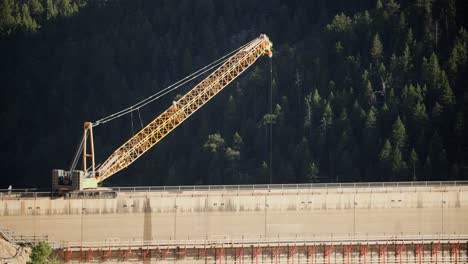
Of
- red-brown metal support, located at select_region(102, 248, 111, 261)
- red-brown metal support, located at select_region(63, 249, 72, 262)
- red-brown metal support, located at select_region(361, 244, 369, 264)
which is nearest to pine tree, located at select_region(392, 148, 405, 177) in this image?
red-brown metal support, located at select_region(361, 244, 369, 264)

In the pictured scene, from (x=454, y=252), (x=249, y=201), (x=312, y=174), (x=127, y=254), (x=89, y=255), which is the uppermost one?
(x=312, y=174)

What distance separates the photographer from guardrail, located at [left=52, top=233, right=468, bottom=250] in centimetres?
13975

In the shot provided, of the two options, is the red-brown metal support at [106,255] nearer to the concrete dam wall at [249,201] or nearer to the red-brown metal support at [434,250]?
the concrete dam wall at [249,201]

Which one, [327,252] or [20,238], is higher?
[20,238]

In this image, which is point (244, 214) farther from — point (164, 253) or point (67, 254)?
point (67, 254)

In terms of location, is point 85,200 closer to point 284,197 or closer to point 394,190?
point 284,197

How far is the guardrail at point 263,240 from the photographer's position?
5502 inches

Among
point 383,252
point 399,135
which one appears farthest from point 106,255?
point 399,135

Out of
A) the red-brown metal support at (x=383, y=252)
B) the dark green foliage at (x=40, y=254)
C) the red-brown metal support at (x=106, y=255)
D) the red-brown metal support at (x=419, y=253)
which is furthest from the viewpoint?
the red-brown metal support at (x=419, y=253)

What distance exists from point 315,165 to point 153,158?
23.9 meters

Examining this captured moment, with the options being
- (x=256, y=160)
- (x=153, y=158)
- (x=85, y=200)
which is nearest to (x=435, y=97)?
(x=256, y=160)

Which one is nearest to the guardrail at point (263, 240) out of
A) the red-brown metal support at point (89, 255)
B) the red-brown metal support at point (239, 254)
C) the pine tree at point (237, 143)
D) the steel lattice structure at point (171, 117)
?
the red-brown metal support at point (89, 255)

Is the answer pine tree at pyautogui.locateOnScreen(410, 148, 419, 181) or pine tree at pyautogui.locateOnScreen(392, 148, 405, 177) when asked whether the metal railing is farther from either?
pine tree at pyautogui.locateOnScreen(410, 148, 419, 181)

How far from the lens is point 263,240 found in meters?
144
